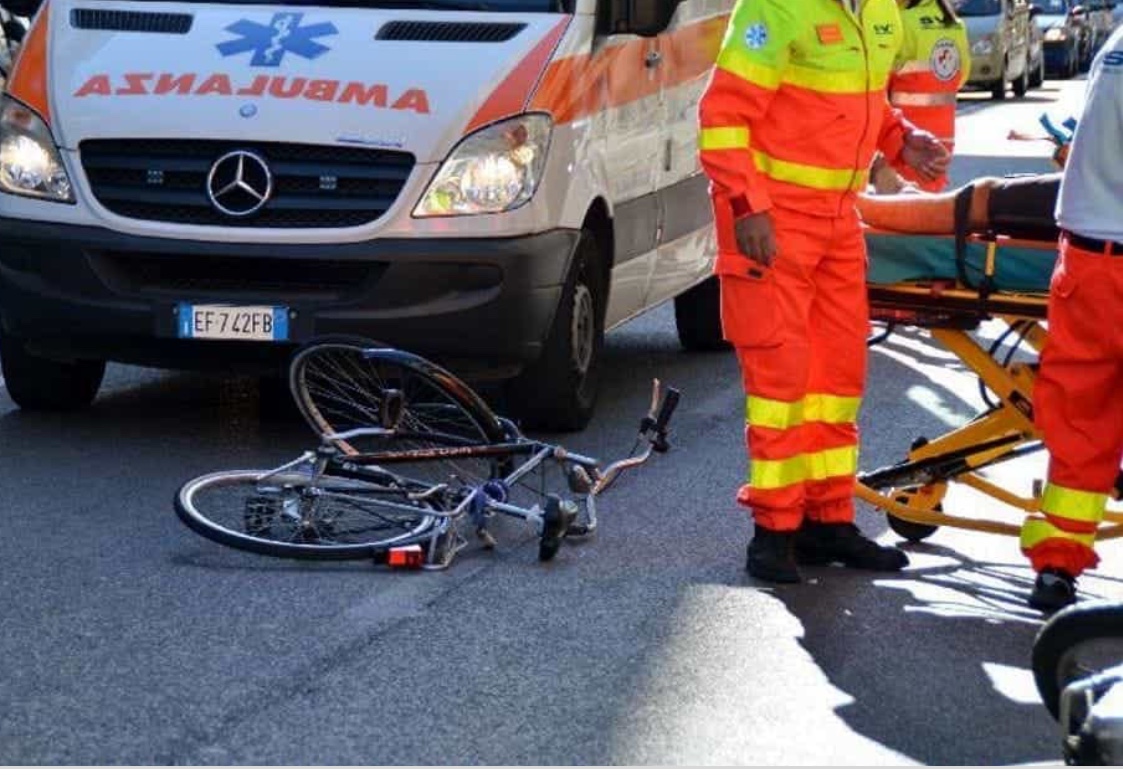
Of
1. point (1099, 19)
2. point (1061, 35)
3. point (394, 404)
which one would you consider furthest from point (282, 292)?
point (1099, 19)

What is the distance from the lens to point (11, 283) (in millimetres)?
9453

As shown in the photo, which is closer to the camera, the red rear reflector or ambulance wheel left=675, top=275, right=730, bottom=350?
the red rear reflector

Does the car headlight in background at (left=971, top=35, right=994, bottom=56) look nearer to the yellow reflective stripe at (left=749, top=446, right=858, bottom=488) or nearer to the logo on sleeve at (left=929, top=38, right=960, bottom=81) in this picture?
the logo on sleeve at (left=929, top=38, right=960, bottom=81)

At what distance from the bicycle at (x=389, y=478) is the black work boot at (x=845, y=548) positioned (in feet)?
2.09

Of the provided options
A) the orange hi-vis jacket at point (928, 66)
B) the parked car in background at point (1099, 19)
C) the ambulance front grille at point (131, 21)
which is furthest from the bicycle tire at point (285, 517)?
the parked car in background at point (1099, 19)

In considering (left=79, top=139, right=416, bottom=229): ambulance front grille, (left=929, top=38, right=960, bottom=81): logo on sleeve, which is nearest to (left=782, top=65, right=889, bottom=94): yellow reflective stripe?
(left=79, top=139, right=416, bottom=229): ambulance front grille

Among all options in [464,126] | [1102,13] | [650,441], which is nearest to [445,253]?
[464,126]

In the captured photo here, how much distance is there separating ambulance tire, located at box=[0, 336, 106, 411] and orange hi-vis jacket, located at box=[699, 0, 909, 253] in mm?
3357

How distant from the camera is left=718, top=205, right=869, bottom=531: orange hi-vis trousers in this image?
23.9 feet

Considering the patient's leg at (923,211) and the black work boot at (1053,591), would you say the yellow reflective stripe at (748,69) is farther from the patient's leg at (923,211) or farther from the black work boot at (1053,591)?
the black work boot at (1053,591)

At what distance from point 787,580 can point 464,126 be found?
240 cm

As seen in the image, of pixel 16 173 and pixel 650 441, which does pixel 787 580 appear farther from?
pixel 16 173

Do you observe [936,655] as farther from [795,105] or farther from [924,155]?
[924,155]

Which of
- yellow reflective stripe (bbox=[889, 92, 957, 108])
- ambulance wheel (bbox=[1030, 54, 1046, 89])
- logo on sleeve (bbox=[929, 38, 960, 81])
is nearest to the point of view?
logo on sleeve (bbox=[929, 38, 960, 81])
